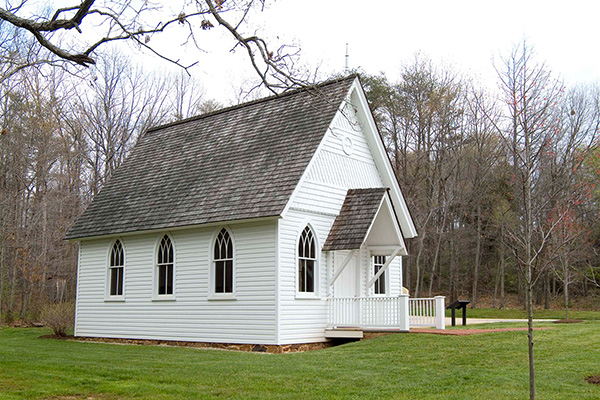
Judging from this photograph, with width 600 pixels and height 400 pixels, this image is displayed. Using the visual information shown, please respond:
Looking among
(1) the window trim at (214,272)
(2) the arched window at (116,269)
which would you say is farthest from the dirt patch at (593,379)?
(2) the arched window at (116,269)

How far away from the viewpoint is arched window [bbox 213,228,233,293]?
722 inches

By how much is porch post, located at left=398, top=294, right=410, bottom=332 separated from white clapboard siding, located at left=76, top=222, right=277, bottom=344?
3.44 metres

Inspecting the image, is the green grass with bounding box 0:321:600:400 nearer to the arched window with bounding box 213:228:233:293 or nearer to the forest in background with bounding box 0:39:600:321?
the arched window with bounding box 213:228:233:293

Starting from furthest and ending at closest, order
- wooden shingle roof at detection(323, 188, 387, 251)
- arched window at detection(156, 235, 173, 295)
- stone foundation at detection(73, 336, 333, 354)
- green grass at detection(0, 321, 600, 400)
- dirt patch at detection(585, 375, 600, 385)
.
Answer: arched window at detection(156, 235, 173, 295) → wooden shingle roof at detection(323, 188, 387, 251) → stone foundation at detection(73, 336, 333, 354) → dirt patch at detection(585, 375, 600, 385) → green grass at detection(0, 321, 600, 400)

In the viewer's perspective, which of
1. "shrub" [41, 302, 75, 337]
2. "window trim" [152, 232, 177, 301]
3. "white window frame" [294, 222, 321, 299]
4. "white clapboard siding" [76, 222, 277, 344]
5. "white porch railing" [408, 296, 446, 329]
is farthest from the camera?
"shrub" [41, 302, 75, 337]

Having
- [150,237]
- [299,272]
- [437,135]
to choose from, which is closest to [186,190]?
[150,237]

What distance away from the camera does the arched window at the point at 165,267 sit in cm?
2014

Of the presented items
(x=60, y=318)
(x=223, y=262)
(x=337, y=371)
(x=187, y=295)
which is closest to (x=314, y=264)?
(x=223, y=262)

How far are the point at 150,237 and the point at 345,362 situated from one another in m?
9.67

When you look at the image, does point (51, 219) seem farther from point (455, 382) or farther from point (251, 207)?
point (455, 382)

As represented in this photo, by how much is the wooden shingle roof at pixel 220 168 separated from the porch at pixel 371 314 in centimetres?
373

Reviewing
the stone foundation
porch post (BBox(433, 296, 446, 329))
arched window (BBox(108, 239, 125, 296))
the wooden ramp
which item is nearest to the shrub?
arched window (BBox(108, 239, 125, 296))

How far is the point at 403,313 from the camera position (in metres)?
17.3

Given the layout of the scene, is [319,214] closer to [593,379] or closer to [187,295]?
[187,295]
